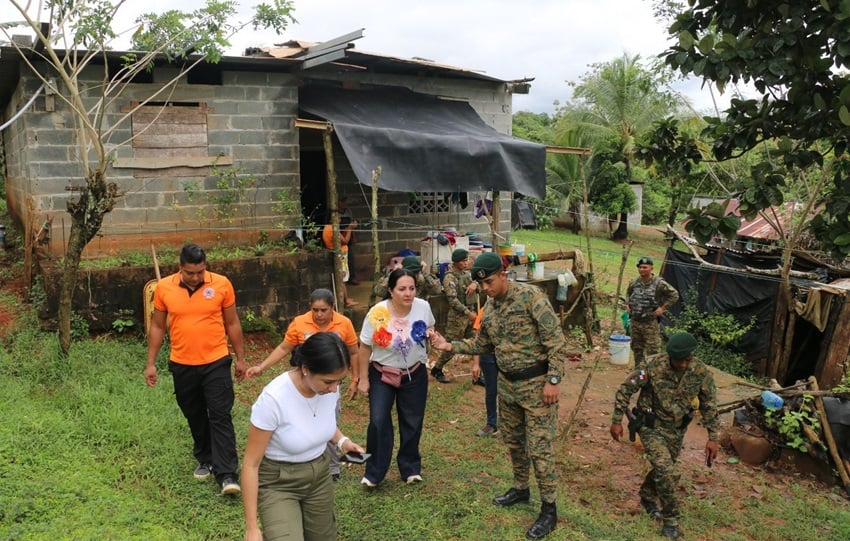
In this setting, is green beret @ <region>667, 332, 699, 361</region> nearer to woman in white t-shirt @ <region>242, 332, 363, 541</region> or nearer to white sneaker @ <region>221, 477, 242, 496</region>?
woman in white t-shirt @ <region>242, 332, 363, 541</region>

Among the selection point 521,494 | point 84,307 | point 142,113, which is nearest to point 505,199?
point 142,113

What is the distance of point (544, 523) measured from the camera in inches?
183

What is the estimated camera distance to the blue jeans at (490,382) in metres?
6.55

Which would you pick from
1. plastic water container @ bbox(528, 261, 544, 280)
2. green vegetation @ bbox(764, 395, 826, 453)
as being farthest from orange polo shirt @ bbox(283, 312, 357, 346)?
plastic water container @ bbox(528, 261, 544, 280)

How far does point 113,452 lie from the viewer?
5328mm

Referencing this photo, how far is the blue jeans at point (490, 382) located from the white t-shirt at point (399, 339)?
5.27 ft

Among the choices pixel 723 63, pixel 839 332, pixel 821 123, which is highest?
pixel 723 63

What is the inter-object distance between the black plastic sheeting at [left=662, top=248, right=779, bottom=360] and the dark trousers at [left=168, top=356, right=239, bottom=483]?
7.42 metres

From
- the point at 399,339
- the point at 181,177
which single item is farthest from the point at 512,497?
the point at 181,177

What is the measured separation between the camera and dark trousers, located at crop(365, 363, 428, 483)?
5.04m

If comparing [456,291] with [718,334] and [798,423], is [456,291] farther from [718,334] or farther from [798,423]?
[718,334]

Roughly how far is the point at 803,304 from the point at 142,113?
30.7ft

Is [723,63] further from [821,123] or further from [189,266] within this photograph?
[189,266]

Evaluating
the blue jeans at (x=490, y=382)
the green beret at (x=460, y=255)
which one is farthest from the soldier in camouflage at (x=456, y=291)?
the blue jeans at (x=490, y=382)
